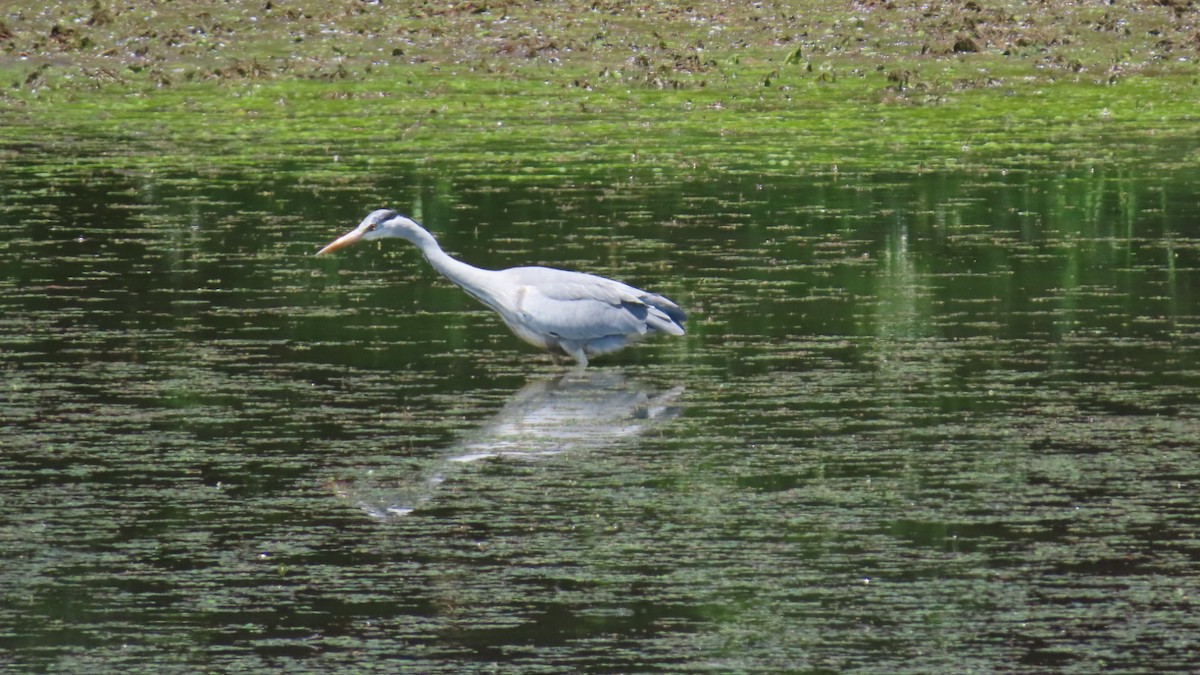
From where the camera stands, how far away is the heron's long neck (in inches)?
408

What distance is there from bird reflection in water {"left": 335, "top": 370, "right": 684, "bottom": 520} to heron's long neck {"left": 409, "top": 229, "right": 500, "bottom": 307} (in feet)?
1.88

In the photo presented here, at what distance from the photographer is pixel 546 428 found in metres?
8.91

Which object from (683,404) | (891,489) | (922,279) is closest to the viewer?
(891,489)

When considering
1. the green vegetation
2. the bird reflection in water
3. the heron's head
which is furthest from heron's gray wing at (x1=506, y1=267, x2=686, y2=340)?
the green vegetation

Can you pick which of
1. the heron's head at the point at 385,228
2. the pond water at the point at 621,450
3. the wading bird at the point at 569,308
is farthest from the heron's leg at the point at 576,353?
the heron's head at the point at 385,228

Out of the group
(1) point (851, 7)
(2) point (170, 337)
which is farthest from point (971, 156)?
(2) point (170, 337)

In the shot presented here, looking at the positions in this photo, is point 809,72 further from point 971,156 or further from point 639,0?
point 971,156

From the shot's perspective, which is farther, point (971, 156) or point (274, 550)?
point (971, 156)

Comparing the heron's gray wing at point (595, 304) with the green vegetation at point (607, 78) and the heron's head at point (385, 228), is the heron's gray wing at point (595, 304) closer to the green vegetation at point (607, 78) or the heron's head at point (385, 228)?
the heron's head at point (385, 228)

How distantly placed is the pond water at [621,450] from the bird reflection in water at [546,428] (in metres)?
0.03

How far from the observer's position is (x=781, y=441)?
8.53 meters

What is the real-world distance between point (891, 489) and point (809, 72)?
15.6 m

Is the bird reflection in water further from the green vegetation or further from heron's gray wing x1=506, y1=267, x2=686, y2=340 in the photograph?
the green vegetation

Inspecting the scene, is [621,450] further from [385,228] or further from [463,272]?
[385,228]
